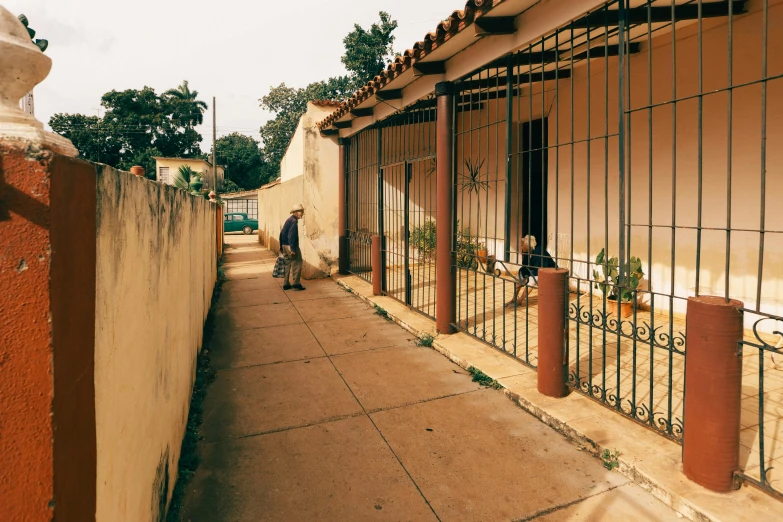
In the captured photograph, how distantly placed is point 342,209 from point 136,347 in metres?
8.49

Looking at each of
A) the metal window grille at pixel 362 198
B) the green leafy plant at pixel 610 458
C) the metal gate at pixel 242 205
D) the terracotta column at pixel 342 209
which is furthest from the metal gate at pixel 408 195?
the metal gate at pixel 242 205

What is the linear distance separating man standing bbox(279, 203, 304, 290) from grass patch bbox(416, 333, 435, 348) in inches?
158

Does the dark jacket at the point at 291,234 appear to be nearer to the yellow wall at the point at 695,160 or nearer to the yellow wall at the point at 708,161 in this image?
the yellow wall at the point at 695,160

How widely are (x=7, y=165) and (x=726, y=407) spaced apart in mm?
3221

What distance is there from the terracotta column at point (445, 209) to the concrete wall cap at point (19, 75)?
186 inches

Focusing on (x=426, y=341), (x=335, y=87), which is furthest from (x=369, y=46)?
(x=426, y=341)

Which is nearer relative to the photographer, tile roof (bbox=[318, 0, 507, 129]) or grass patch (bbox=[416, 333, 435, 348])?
tile roof (bbox=[318, 0, 507, 129])

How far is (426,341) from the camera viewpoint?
566cm

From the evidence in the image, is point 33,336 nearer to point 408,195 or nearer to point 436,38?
point 436,38

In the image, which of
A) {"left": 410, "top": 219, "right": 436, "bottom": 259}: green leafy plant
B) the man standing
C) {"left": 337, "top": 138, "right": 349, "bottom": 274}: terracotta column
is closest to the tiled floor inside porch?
the man standing

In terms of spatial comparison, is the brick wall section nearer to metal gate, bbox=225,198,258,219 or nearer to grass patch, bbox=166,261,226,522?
grass patch, bbox=166,261,226,522

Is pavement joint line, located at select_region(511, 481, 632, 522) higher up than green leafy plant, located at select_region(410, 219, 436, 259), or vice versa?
green leafy plant, located at select_region(410, 219, 436, 259)

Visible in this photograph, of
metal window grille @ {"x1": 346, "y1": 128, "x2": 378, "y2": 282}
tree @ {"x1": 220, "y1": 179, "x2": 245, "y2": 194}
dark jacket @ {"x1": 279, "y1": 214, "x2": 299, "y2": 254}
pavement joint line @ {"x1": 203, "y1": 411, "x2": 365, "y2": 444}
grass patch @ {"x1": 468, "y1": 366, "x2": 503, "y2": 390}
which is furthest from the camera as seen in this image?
tree @ {"x1": 220, "y1": 179, "x2": 245, "y2": 194}

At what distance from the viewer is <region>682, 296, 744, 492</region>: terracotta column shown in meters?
2.58
